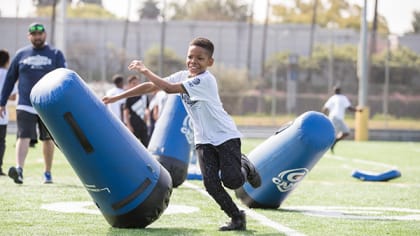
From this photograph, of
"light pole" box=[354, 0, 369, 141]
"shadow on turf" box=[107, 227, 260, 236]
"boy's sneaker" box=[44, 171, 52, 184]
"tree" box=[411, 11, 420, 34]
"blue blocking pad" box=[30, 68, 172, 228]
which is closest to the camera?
"blue blocking pad" box=[30, 68, 172, 228]

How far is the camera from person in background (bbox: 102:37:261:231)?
23.9 ft

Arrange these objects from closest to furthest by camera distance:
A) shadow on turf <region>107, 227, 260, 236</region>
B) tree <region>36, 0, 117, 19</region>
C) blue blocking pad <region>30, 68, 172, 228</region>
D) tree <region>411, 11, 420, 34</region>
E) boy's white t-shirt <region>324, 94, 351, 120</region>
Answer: blue blocking pad <region>30, 68, 172, 228</region> < shadow on turf <region>107, 227, 260, 236</region> < boy's white t-shirt <region>324, 94, 351, 120</region> < tree <region>36, 0, 117, 19</region> < tree <region>411, 11, 420, 34</region>

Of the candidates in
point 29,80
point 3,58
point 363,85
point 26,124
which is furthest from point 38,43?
point 363,85

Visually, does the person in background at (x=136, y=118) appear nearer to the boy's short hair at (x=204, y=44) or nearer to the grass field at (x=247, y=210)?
the grass field at (x=247, y=210)

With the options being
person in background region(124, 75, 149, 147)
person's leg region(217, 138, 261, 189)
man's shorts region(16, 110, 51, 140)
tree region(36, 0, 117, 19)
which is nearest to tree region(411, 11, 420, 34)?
tree region(36, 0, 117, 19)

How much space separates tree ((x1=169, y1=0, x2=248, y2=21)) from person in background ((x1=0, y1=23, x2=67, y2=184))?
86795 millimetres

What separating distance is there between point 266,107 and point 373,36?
543cm

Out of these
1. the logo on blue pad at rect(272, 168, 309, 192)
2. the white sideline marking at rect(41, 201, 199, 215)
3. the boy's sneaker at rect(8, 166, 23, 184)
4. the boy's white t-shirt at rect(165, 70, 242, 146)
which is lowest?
the boy's sneaker at rect(8, 166, 23, 184)

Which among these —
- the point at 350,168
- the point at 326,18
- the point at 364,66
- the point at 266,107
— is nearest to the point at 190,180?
the point at 350,168

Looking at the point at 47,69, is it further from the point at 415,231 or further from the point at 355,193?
the point at 415,231

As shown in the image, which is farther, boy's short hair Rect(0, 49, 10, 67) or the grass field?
boy's short hair Rect(0, 49, 10, 67)

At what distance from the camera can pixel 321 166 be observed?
57.7ft

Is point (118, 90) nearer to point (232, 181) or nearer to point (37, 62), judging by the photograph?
point (37, 62)

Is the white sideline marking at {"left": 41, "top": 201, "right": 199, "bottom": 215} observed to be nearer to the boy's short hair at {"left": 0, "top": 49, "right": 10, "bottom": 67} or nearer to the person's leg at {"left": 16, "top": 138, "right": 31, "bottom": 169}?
the person's leg at {"left": 16, "top": 138, "right": 31, "bottom": 169}
